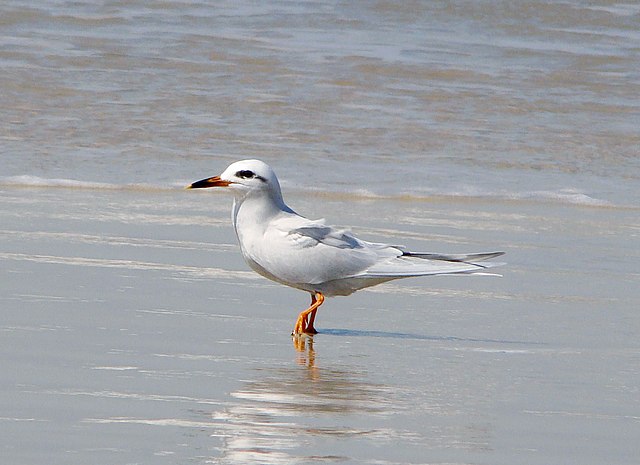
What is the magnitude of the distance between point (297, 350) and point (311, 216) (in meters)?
2.30

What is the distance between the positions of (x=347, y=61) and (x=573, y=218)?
4949mm

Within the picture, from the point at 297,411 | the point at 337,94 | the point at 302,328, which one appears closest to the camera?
the point at 297,411

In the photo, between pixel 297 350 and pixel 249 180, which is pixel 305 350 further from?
pixel 249 180

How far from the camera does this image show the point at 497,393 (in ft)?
11.3

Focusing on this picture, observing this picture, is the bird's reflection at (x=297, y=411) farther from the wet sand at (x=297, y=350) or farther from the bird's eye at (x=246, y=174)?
the bird's eye at (x=246, y=174)

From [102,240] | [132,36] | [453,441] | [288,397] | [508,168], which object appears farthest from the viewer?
[132,36]

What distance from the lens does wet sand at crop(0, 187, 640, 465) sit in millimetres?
2955

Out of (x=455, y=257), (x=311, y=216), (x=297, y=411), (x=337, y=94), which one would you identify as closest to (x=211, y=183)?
(x=455, y=257)

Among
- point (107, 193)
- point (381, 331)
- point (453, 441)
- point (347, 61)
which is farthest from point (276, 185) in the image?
point (347, 61)

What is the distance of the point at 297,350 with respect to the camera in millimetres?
3838

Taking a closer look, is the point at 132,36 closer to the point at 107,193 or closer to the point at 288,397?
the point at 107,193

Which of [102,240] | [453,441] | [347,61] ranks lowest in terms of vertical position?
[453,441]

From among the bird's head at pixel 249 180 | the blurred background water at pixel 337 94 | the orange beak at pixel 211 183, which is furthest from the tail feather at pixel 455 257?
the blurred background water at pixel 337 94

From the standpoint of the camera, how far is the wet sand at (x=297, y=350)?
2.96m
